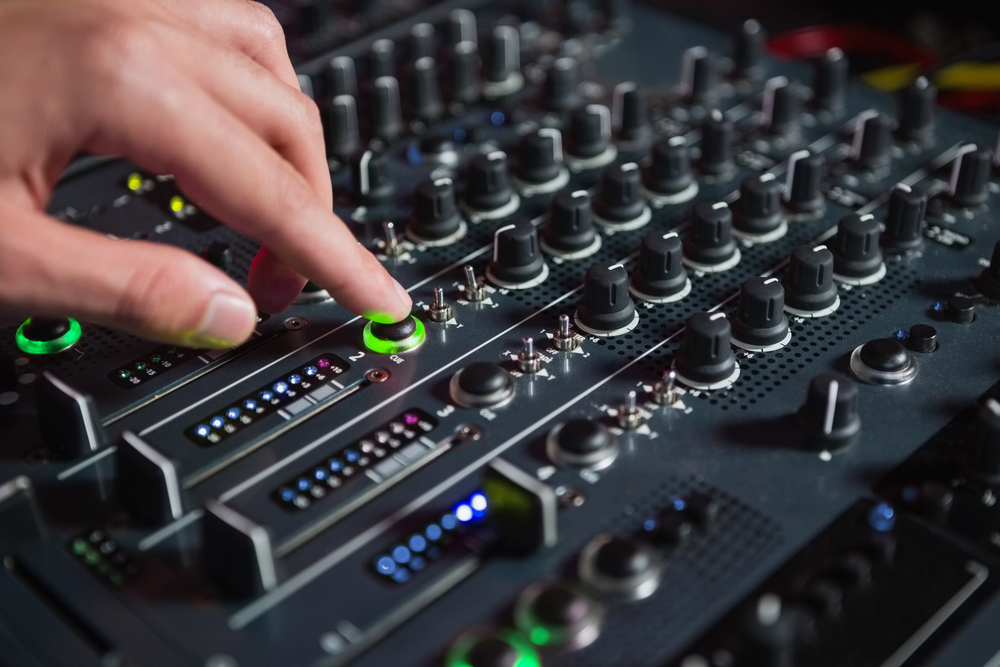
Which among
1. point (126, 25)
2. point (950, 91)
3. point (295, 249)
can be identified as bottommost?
point (950, 91)

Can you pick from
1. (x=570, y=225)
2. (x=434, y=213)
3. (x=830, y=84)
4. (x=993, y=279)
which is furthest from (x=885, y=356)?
(x=830, y=84)

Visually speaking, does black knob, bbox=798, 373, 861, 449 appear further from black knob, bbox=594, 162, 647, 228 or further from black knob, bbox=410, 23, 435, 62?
black knob, bbox=410, 23, 435, 62

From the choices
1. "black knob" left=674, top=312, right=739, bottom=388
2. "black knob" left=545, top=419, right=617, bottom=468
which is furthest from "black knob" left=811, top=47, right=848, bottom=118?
"black knob" left=545, top=419, right=617, bottom=468

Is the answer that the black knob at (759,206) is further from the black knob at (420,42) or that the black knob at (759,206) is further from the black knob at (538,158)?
the black knob at (420,42)

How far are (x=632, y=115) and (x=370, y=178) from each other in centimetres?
52

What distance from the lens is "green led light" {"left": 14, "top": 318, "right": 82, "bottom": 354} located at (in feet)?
5.26

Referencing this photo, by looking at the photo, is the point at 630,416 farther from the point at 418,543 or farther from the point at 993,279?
the point at 993,279

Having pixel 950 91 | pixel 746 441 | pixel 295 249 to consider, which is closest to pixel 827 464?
pixel 746 441

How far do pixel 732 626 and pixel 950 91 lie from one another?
1.75 meters

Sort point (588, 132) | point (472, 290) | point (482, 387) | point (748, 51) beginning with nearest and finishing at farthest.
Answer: point (482, 387)
point (472, 290)
point (588, 132)
point (748, 51)

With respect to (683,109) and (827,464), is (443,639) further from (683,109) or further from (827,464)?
(683,109)

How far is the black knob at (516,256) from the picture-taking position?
170 cm

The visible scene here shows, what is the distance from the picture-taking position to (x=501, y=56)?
7.50 feet

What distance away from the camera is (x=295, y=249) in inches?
56.4
